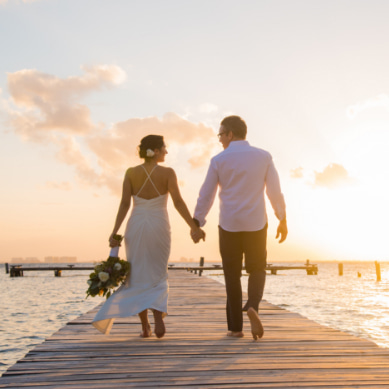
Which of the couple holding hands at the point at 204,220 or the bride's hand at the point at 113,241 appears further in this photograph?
the bride's hand at the point at 113,241

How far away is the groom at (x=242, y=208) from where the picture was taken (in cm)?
454

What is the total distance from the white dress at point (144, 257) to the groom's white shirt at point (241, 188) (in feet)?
1.37

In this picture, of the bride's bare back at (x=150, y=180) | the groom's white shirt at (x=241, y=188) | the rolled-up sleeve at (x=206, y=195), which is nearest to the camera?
the groom's white shirt at (x=241, y=188)

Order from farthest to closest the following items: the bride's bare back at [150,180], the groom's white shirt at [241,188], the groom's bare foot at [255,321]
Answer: the bride's bare back at [150,180], the groom's white shirt at [241,188], the groom's bare foot at [255,321]

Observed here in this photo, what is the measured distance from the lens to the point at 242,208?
4523 mm

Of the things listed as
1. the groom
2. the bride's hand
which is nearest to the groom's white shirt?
the groom

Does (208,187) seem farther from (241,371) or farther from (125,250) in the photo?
(241,371)

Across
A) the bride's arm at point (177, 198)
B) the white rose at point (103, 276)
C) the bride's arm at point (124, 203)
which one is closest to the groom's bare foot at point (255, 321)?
the bride's arm at point (177, 198)

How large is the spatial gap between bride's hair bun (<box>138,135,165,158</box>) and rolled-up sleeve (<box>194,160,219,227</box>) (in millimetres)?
620

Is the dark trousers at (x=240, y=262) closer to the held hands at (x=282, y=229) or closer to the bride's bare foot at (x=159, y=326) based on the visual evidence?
the held hands at (x=282, y=229)

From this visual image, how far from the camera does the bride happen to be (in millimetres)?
4703

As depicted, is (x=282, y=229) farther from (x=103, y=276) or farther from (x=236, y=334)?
(x=103, y=276)

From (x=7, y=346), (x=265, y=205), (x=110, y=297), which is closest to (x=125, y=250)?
(x=110, y=297)

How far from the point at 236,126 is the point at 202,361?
91.8 inches
